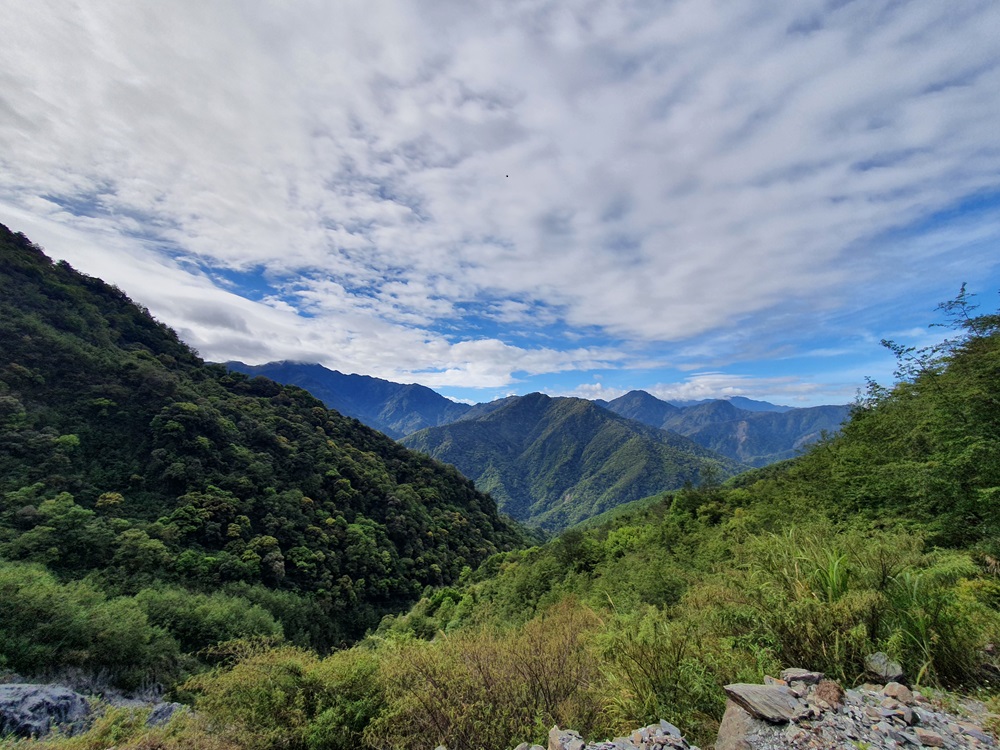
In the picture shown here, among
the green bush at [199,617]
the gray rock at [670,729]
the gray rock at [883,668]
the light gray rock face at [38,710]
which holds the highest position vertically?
the gray rock at [883,668]

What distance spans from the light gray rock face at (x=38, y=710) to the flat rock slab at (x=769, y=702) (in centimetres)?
1761

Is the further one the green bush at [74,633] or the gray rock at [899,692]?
the green bush at [74,633]

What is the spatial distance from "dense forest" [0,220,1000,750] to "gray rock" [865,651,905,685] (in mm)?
154

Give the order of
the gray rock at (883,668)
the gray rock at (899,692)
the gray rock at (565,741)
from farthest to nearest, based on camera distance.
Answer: the gray rock at (565,741), the gray rock at (883,668), the gray rock at (899,692)

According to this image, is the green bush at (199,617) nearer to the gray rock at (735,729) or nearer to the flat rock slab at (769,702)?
the gray rock at (735,729)

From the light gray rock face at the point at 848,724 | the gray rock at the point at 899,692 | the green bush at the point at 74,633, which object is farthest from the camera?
the green bush at the point at 74,633

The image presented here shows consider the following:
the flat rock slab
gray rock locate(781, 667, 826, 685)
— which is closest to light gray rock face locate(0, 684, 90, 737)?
the flat rock slab

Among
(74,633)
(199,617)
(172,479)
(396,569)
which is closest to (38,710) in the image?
(74,633)

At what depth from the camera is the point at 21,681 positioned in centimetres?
1609

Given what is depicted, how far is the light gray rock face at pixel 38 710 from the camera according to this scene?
38.8 ft

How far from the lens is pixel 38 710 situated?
12.3m

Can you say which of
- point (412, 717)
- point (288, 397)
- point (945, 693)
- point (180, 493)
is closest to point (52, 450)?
point (180, 493)

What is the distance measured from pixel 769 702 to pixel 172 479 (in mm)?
47429

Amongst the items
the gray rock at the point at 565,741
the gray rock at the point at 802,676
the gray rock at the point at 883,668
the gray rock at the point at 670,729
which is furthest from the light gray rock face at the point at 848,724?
the gray rock at the point at 565,741
